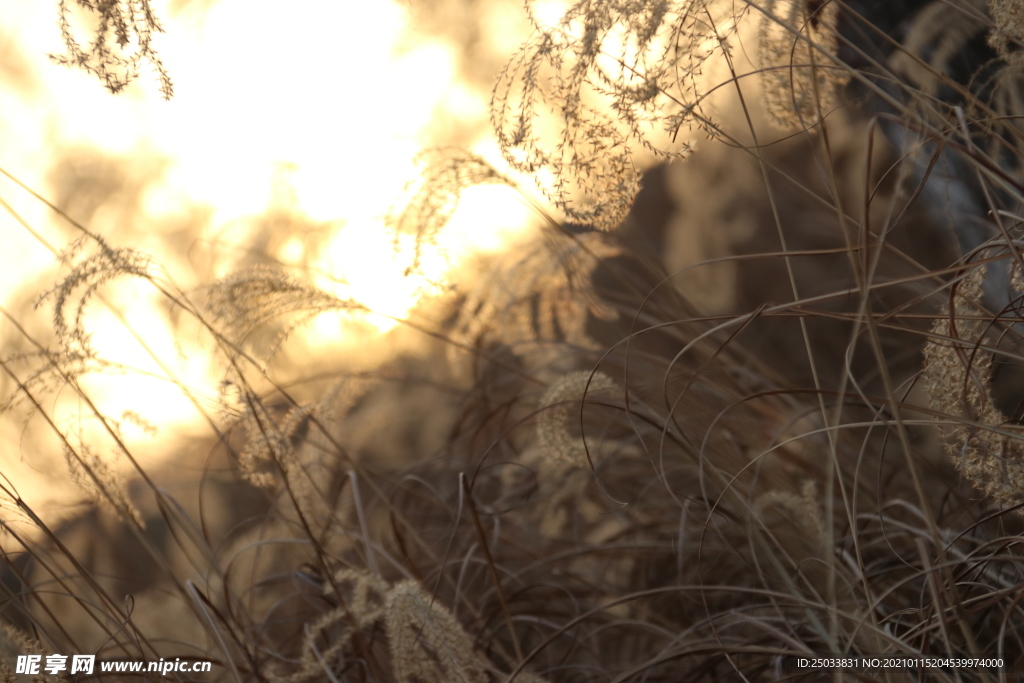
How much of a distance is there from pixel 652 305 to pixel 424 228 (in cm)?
43

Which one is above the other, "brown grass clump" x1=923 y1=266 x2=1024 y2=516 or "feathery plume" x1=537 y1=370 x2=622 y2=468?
"feathery plume" x1=537 y1=370 x2=622 y2=468

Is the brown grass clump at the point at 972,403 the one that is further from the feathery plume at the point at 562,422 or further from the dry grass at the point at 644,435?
the feathery plume at the point at 562,422

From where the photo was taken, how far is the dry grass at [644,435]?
512 millimetres

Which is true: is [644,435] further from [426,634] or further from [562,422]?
[426,634]

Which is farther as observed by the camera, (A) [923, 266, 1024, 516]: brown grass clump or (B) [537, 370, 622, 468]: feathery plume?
(B) [537, 370, 622, 468]: feathery plume

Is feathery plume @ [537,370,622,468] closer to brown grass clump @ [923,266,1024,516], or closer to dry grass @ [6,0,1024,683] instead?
dry grass @ [6,0,1024,683]

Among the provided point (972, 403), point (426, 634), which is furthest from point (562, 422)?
point (972, 403)

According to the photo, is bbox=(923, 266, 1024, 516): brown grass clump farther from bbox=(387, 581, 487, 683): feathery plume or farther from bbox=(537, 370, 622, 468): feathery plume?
bbox=(387, 581, 487, 683): feathery plume

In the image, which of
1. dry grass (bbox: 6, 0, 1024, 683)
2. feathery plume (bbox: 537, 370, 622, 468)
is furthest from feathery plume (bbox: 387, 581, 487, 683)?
feathery plume (bbox: 537, 370, 622, 468)

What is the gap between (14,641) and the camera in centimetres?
60

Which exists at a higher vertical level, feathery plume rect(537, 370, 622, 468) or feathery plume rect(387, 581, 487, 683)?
feathery plume rect(537, 370, 622, 468)

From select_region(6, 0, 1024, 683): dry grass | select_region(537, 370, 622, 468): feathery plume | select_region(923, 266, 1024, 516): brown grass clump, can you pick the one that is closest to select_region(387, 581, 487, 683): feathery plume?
select_region(6, 0, 1024, 683): dry grass

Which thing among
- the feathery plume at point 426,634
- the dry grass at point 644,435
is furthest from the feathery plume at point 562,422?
the feathery plume at point 426,634

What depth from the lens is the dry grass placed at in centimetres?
51
